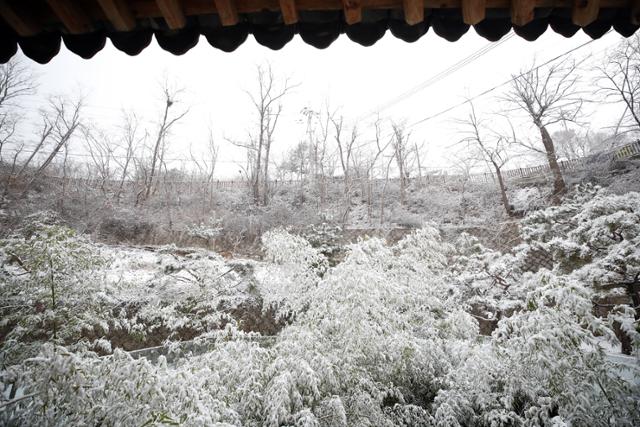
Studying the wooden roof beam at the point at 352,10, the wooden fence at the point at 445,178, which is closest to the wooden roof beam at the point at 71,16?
the wooden roof beam at the point at 352,10

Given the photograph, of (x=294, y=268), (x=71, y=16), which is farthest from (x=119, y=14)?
(x=294, y=268)

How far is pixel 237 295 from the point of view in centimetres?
562

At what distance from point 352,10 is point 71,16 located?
129cm

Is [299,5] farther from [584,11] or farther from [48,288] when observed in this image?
[48,288]

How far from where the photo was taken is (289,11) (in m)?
1.26

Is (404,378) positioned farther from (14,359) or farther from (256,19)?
(14,359)

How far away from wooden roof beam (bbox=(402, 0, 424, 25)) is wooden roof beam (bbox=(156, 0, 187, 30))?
3.40ft

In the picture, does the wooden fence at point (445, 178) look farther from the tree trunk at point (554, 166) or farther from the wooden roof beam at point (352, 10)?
the wooden roof beam at point (352, 10)

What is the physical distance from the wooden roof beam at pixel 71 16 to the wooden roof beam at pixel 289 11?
944mm

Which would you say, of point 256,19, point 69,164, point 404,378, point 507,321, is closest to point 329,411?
point 404,378

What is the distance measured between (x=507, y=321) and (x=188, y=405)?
272cm

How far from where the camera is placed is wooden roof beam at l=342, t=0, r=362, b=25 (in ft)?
4.03

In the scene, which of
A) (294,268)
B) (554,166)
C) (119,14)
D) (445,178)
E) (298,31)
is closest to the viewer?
(119,14)

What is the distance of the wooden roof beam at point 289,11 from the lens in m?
1.24
